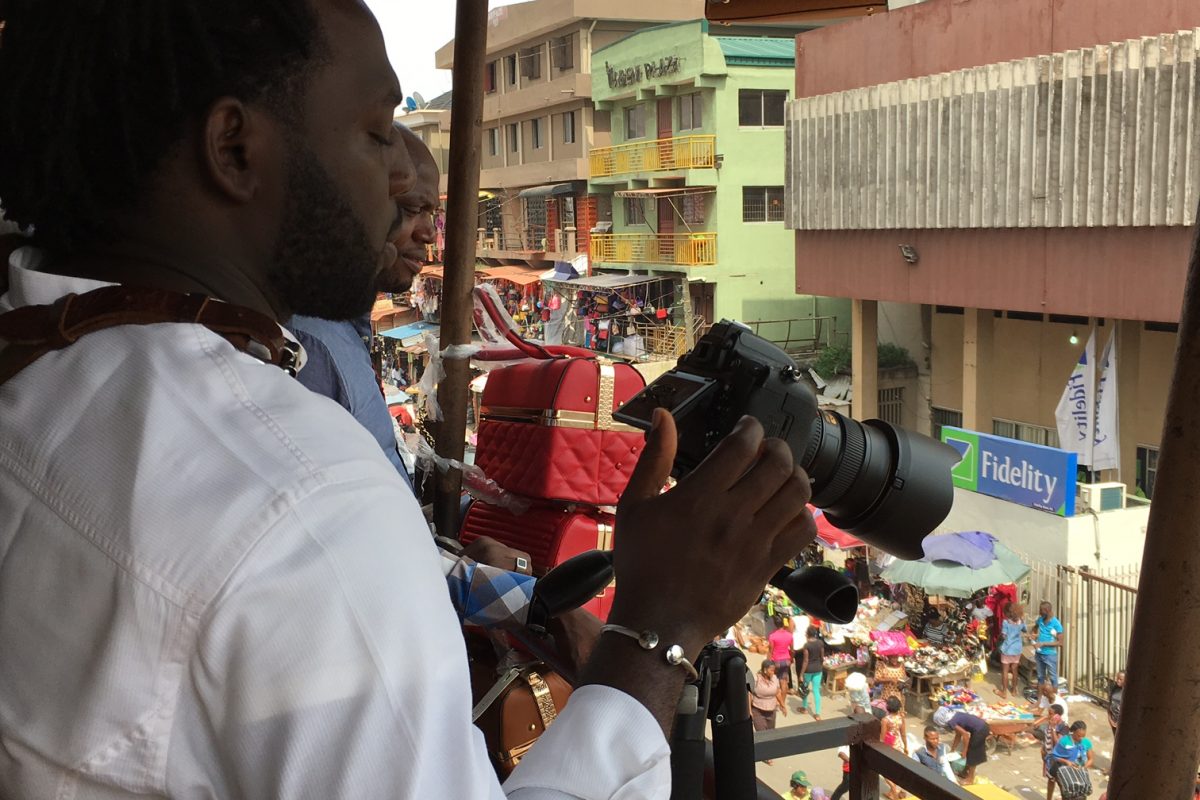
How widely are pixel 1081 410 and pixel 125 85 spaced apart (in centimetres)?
936

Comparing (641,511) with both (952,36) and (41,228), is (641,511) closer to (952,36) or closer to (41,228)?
(41,228)

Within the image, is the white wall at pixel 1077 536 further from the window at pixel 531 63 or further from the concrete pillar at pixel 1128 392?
the window at pixel 531 63

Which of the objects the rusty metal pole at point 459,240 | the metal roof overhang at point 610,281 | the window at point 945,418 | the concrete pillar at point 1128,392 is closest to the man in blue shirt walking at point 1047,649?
the concrete pillar at point 1128,392

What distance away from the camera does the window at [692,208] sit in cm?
1473

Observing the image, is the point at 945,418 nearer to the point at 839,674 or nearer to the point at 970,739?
the point at 839,674

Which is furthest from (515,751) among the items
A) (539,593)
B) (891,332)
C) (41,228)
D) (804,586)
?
(891,332)

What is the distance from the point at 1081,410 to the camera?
9086 mm

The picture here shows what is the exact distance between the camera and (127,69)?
66cm

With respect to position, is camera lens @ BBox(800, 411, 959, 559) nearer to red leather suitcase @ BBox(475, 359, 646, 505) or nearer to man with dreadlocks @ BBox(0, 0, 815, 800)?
man with dreadlocks @ BBox(0, 0, 815, 800)

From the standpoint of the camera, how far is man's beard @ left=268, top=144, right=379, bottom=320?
0.68m

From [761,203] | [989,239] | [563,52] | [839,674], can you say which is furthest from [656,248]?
[839,674]

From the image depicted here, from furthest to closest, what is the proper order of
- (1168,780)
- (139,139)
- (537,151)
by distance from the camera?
1. (537,151)
2. (1168,780)
3. (139,139)

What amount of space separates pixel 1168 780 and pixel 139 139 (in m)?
1.23

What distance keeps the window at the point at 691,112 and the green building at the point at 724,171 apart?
0.6 inches
